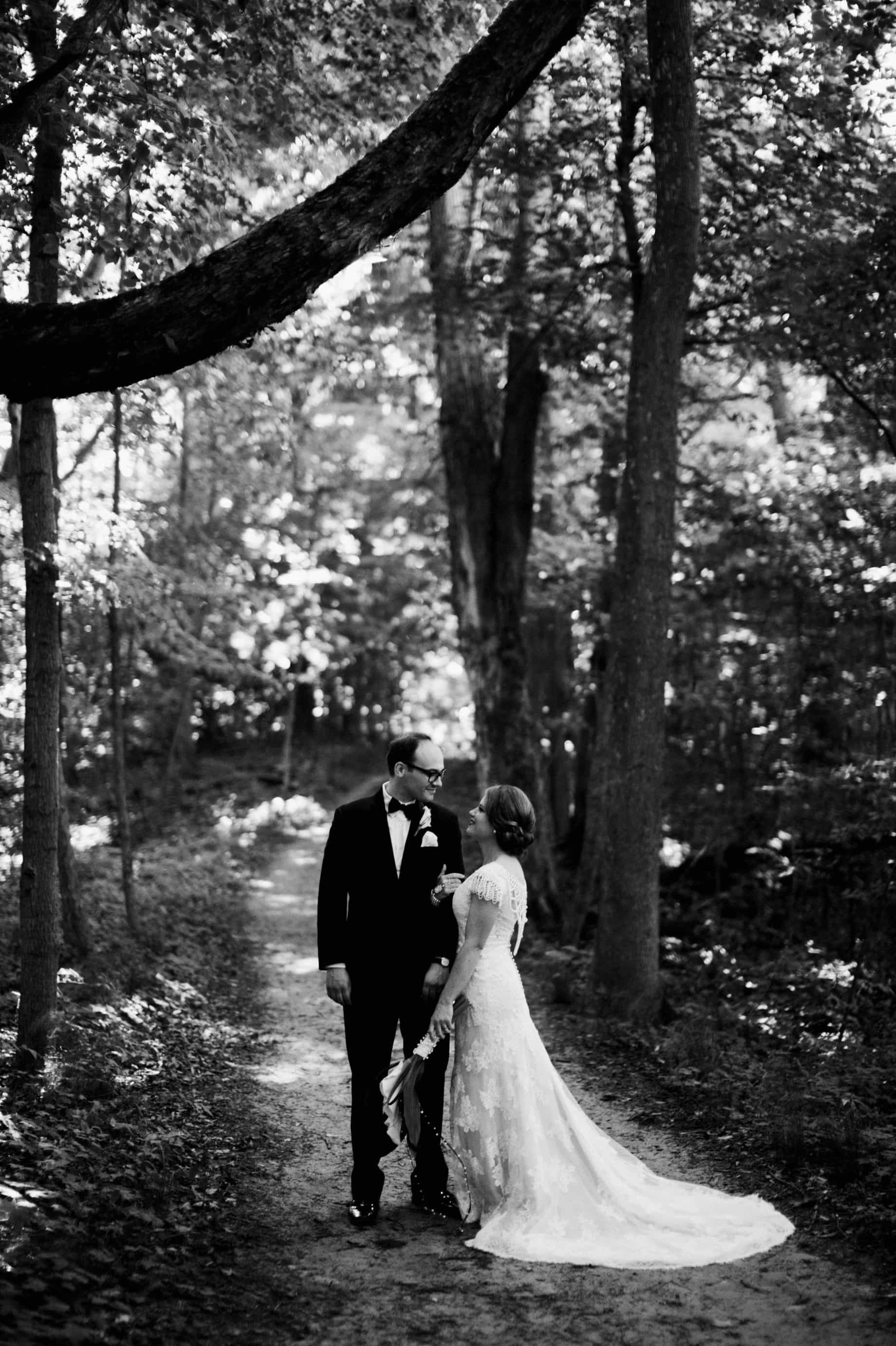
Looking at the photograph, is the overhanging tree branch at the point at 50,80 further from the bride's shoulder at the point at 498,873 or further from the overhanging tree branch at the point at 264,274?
the bride's shoulder at the point at 498,873

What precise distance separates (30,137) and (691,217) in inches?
214

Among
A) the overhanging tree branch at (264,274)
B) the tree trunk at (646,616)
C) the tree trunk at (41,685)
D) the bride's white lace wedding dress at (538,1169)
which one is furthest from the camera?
the tree trunk at (646,616)

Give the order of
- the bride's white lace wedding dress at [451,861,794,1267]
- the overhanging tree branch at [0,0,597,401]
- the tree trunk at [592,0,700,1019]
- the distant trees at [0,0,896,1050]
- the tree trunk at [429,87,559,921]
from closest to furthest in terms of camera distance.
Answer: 1. the overhanging tree branch at [0,0,597,401]
2. the bride's white lace wedding dress at [451,861,794,1267]
3. the distant trees at [0,0,896,1050]
4. the tree trunk at [592,0,700,1019]
5. the tree trunk at [429,87,559,921]

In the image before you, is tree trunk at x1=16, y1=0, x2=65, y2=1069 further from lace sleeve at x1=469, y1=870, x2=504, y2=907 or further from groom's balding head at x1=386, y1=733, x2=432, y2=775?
lace sleeve at x1=469, y1=870, x2=504, y2=907

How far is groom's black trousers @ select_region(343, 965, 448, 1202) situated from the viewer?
221 inches

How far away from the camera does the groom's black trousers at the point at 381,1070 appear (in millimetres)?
5609

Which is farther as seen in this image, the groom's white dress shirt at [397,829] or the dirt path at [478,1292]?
the groom's white dress shirt at [397,829]

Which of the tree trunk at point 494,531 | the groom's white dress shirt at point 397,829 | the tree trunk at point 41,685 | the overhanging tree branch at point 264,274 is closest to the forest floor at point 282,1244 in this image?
→ the tree trunk at point 41,685

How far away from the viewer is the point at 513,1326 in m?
4.42

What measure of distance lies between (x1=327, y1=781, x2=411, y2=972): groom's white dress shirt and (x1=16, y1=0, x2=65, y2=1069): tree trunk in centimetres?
256

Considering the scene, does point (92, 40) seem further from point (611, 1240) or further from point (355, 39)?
point (611, 1240)

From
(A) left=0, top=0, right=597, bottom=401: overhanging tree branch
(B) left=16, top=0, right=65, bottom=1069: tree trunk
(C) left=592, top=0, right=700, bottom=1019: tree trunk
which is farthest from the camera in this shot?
(C) left=592, top=0, right=700, bottom=1019: tree trunk

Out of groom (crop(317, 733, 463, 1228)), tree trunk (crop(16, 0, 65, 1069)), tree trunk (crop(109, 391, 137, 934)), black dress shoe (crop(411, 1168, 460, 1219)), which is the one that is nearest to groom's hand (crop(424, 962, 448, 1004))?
groom (crop(317, 733, 463, 1228))

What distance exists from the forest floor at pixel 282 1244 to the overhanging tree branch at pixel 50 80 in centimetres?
511
